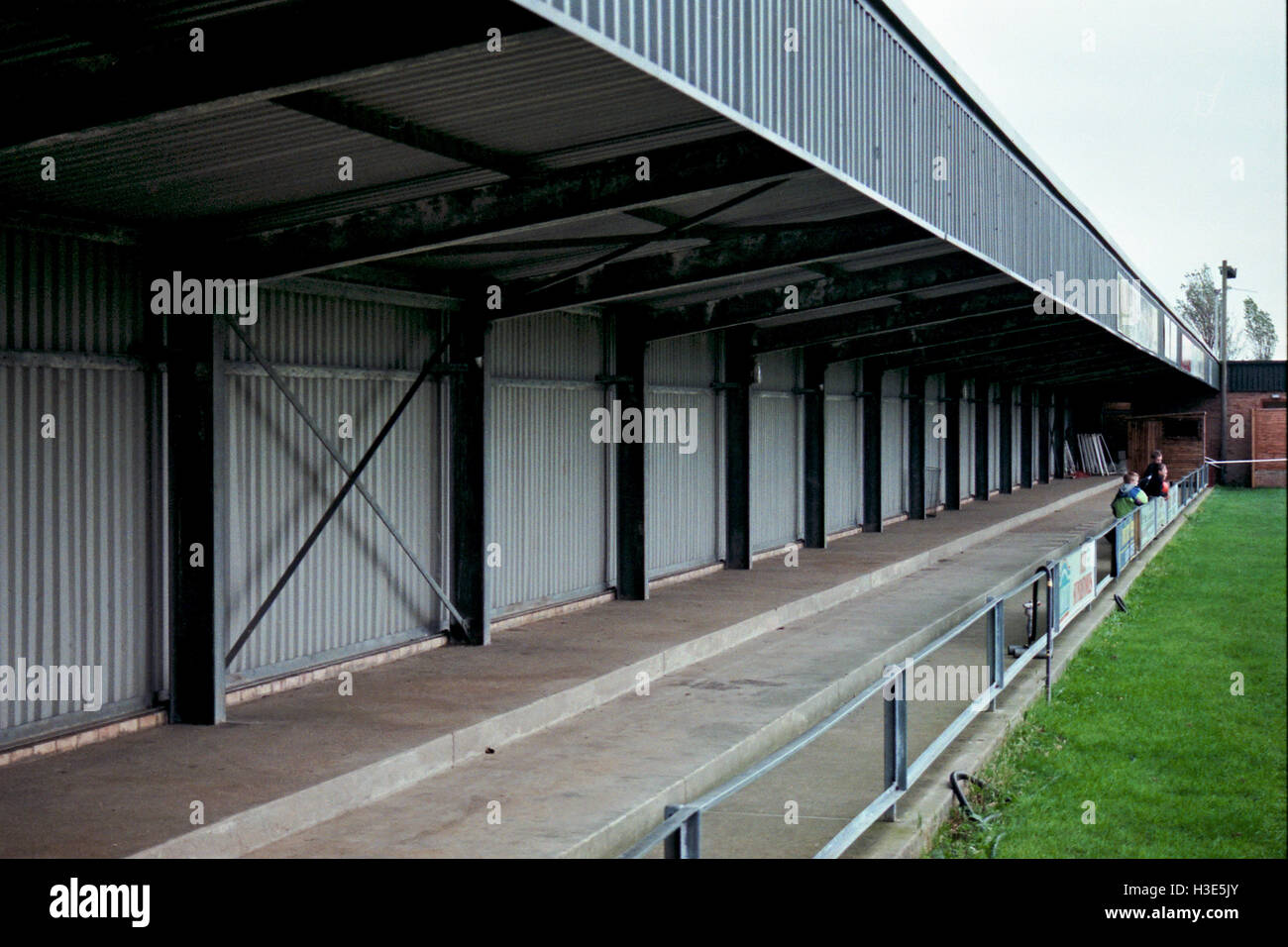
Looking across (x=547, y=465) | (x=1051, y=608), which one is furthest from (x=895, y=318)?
(x=1051, y=608)

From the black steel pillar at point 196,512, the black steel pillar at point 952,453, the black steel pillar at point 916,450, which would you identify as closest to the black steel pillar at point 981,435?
the black steel pillar at point 952,453

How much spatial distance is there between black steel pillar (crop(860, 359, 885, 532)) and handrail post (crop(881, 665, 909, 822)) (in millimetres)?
16784

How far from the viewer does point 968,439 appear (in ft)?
109

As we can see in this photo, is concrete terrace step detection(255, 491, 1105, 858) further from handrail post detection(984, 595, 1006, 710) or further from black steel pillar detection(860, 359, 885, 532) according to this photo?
black steel pillar detection(860, 359, 885, 532)

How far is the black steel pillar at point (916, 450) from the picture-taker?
26844 millimetres

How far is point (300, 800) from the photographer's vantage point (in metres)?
6.85

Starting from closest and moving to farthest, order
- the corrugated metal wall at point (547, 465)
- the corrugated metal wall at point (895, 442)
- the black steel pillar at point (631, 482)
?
1. the corrugated metal wall at point (547, 465)
2. the black steel pillar at point (631, 482)
3. the corrugated metal wall at point (895, 442)

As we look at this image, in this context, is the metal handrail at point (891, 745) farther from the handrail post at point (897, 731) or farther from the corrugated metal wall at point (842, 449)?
the corrugated metal wall at point (842, 449)

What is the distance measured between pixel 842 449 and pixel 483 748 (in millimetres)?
15415

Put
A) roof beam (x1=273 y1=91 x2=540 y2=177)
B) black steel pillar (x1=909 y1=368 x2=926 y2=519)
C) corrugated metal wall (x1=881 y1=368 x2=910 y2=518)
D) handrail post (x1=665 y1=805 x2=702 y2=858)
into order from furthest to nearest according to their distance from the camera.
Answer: black steel pillar (x1=909 y1=368 x2=926 y2=519) → corrugated metal wall (x1=881 y1=368 x2=910 y2=518) → roof beam (x1=273 y1=91 x2=540 y2=177) → handrail post (x1=665 y1=805 x2=702 y2=858)

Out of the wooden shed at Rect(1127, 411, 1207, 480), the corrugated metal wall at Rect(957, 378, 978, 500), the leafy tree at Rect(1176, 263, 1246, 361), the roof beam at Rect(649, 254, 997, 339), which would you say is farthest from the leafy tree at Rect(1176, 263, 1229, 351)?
the roof beam at Rect(649, 254, 997, 339)

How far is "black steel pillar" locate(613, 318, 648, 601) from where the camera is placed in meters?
14.4

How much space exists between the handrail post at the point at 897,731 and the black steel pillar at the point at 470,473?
16.5 feet
